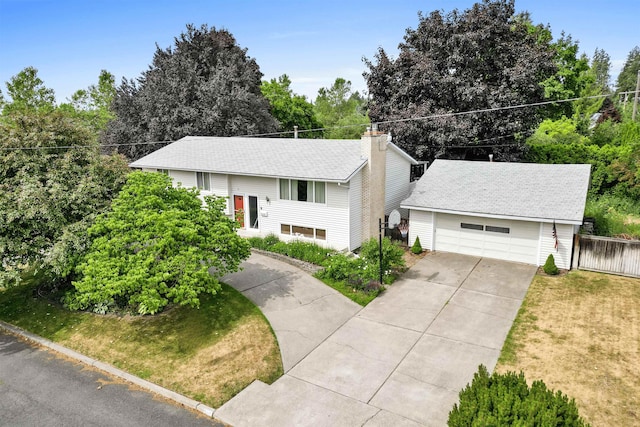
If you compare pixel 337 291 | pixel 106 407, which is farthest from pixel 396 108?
pixel 106 407

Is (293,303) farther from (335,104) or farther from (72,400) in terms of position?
(335,104)

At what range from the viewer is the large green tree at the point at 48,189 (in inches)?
538

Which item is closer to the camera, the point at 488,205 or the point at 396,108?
the point at 488,205

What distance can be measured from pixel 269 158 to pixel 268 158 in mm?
58

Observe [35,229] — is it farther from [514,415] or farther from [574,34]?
[574,34]

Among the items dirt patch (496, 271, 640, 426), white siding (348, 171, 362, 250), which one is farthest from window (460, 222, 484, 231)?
white siding (348, 171, 362, 250)

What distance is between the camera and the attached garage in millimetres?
17875

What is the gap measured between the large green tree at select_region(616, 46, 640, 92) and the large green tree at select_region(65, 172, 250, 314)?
332ft

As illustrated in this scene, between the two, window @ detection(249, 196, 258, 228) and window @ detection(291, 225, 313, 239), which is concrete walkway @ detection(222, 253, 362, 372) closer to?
window @ detection(291, 225, 313, 239)

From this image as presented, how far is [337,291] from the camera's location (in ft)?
52.7

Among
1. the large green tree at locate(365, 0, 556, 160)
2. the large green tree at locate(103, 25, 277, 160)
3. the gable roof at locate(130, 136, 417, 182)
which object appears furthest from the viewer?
the large green tree at locate(103, 25, 277, 160)

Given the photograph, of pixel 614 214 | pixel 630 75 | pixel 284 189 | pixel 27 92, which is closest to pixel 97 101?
pixel 27 92

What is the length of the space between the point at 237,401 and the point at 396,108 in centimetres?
2450

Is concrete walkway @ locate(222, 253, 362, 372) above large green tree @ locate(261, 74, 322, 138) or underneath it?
underneath
